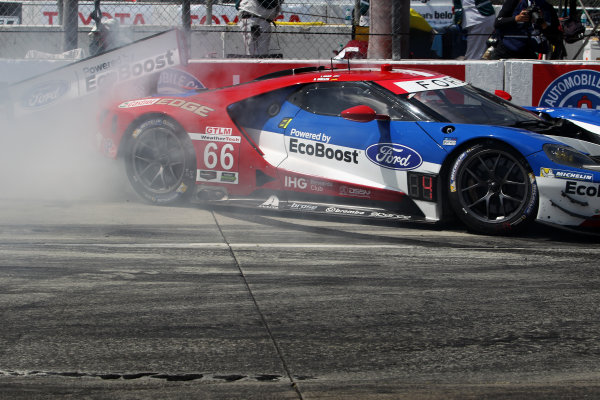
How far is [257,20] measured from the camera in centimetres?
1042

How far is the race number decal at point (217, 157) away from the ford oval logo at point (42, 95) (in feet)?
6.29

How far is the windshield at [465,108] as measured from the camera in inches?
247

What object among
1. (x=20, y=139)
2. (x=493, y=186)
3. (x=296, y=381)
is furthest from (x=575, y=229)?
(x=20, y=139)

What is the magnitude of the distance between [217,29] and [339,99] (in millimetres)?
6516

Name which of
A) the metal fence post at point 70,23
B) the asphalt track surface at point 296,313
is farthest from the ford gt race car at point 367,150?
the metal fence post at point 70,23

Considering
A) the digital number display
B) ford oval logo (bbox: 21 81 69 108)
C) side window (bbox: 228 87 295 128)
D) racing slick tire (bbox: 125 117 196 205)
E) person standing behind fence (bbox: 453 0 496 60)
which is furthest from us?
person standing behind fence (bbox: 453 0 496 60)

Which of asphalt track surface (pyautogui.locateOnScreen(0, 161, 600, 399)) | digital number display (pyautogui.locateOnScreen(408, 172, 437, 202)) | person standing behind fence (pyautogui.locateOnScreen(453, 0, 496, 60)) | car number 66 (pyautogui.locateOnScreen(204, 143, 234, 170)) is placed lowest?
asphalt track surface (pyautogui.locateOnScreen(0, 161, 600, 399))

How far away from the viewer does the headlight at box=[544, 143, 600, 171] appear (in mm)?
5680

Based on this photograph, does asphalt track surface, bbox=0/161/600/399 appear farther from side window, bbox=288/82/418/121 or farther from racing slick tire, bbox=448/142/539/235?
side window, bbox=288/82/418/121

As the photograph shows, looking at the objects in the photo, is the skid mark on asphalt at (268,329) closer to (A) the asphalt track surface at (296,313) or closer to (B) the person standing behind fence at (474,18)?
(A) the asphalt track surface at (296,313)

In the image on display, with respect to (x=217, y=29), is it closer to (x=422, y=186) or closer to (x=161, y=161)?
(x=161, y=161)

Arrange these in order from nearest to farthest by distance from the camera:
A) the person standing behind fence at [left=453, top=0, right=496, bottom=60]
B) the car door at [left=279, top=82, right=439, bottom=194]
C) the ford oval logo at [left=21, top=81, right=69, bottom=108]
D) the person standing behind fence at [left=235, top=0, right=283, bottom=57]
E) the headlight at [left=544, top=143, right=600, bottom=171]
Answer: the headlight at [left=544, top=143, right=600, bottom=171] < the car door at [left=279, top=82, right=439, bottom=194] < the ford oval logo at [left=21, top=81, right=69, bottom=108] < the person standing behind fence at [left=235, top=0, right=283, bottom=57] < the person standing behind fence at [left=453, top=0, right=496, bottom=60]

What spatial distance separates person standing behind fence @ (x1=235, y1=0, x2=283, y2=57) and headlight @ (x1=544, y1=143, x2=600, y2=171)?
210 inches

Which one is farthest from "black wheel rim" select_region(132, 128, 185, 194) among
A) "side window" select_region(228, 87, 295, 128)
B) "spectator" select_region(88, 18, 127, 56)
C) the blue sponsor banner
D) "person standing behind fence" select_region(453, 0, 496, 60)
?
"person standing behind fence" select_region(453, 0, 496, 60)
